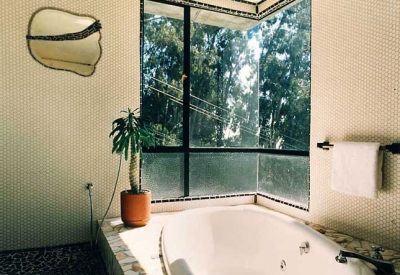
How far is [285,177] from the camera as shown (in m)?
2.91

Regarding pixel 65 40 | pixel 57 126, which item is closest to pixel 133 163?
pixel 57 126

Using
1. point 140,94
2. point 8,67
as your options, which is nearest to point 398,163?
point 140,94

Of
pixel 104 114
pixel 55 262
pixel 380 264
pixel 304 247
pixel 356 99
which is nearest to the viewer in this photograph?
pixel 380 264

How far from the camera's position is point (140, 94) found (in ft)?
9.12

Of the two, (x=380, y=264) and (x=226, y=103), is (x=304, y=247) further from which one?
(x=226, y=103)

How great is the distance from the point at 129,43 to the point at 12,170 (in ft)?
4.99

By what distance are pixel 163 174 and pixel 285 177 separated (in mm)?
1256

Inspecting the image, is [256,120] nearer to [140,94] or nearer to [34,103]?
[140,94]

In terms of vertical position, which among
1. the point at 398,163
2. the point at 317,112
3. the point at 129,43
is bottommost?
the point at 398,163

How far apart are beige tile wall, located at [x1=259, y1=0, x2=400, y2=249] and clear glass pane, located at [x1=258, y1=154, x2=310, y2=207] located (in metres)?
0.15

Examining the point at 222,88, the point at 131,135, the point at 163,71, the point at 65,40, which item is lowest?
the point at 131,135

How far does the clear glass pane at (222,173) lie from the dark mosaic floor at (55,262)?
1166mm

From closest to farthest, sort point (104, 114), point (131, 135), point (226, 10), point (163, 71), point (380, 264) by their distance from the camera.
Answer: point (380, 264), point (131, 135), point (104, 114), point (163, 71), point (226, 10)

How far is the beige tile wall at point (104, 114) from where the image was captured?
1.93 metres
